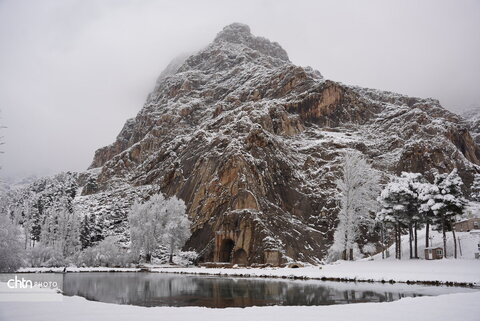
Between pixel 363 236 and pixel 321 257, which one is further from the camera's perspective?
pixel 363 236

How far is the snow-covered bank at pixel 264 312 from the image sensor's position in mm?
12914

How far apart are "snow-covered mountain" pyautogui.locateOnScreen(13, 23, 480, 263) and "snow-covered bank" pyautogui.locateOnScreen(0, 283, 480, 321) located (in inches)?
2322

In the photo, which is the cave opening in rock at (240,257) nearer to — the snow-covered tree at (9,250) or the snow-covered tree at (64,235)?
the snow-covered tree at (64,235)

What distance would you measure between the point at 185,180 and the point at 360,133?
72044 mm

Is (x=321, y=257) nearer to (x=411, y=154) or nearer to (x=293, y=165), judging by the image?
(x=293, y=165)

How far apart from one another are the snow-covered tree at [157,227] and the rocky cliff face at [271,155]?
399 inches

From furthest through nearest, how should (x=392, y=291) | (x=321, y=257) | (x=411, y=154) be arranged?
(x=411, y=154), (x=321, y=257), (x=392, y=291)

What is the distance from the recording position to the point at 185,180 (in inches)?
4250

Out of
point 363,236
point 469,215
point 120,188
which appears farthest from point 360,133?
point 120,188

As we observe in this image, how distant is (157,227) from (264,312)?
61.6 metres

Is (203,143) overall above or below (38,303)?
above

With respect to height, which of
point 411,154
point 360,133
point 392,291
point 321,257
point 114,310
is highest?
point 360,133

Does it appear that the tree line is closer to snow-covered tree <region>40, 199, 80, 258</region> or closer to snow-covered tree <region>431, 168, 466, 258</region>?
snow-covered tree <region>431, 168, 466, 258</region>

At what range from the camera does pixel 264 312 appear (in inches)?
576
